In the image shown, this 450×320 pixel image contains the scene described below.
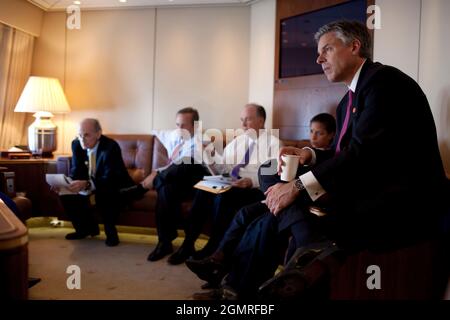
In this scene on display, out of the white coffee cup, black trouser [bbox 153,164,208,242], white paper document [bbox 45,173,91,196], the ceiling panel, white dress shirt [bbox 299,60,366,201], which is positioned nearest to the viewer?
white dress shirt [bbox 299,60,366,201]

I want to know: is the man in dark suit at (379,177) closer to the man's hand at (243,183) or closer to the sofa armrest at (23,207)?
the man's hand at (243,183)

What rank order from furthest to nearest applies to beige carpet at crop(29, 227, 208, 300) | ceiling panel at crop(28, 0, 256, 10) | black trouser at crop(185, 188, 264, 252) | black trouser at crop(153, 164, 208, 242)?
ceiling panel at crop(28, 0, 256, 10)
black trouser at crop(153, 164, 208, 242)
black trouser at crop(185, 188, 264, 252)
beige carpet at crop(29, 227, 208, 300)

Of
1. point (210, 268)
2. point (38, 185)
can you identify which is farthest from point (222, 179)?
point (38, 185)

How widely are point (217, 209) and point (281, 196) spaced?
3.74 feet

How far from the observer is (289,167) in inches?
55.7

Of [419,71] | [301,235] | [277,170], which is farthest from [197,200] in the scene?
[419,71]

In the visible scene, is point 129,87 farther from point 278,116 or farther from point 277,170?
point 277,170

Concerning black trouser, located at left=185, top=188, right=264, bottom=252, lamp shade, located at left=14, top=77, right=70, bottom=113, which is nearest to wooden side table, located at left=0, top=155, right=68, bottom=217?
lamp shade, located at left=14, top=77, right=70, bottom=113

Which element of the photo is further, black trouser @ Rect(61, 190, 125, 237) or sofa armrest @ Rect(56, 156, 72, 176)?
sofa armrest @ Rect(56, 156, 72, 176)

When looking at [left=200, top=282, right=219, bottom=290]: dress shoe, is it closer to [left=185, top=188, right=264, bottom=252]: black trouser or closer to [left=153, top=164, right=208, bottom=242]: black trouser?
[left=185, top=188, right=264, bottom=252]: black trouser

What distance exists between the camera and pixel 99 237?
3.22 metres

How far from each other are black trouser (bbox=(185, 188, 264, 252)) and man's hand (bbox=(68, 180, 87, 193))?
1.01 metres

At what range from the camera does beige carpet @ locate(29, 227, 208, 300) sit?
204 centimetres
